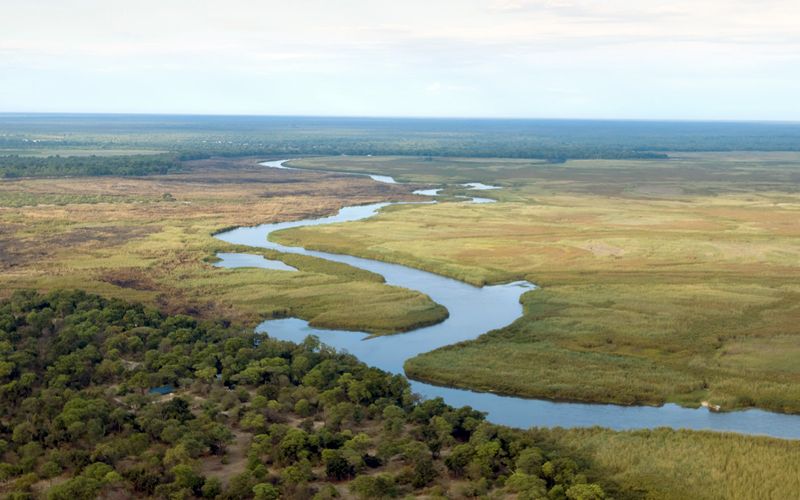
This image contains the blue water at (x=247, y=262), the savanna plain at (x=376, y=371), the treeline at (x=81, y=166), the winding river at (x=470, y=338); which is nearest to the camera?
the savanna plain at (x=376, y=371)

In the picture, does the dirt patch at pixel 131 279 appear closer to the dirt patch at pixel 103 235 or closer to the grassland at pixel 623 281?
the dirt patch at pixel 103 235

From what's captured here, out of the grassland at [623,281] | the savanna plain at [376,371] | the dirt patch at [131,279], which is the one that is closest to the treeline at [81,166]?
the savanna plain at [376,371]

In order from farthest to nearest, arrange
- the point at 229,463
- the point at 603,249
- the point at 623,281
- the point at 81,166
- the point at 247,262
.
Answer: the point at 81,166 < the point at 603,249 < the point at 247,262 < the point at 623,281 < the point at 229,463

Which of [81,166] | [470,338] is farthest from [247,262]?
[81,166]

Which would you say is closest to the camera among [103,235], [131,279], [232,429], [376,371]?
[232,429]

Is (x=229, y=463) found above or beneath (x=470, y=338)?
beneath

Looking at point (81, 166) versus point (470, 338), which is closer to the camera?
point (470, 338)

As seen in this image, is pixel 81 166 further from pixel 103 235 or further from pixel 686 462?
pixel 686 462
